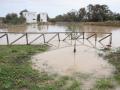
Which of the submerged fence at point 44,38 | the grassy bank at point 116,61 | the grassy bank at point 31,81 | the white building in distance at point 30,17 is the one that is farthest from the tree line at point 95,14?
the grassy bank at point 31,81

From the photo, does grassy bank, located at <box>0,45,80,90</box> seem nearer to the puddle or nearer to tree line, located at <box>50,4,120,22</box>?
the puddle

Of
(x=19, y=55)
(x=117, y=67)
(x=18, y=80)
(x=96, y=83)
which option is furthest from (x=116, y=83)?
(x=19, y=55)

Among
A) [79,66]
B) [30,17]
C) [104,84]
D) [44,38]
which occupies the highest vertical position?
[44,38]

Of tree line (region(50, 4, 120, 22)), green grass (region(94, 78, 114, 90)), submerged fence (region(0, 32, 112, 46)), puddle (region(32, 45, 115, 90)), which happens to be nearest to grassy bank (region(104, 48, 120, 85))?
puddle (region(32, 45, 115, 90))

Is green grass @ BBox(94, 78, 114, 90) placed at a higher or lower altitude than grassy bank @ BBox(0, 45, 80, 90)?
lower

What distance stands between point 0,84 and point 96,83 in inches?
130

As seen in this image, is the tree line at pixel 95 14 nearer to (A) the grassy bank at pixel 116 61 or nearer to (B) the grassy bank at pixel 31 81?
(A) the grassy bank at pixel 116 61

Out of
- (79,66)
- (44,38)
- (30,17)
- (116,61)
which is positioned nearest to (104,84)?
(79,66)

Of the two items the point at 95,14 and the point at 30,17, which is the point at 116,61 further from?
the point at 30,17

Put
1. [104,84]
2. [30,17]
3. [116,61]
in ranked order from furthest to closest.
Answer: [30,17] → [116,61] → [104,84]

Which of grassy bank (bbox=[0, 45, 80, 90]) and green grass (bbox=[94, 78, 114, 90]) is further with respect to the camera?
green grass (bbox=[94, 78, 114, 90])

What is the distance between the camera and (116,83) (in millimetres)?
8531

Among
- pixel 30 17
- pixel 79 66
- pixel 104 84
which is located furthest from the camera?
pixel 30 17

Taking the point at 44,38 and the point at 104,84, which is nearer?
the point at 104,84
